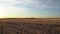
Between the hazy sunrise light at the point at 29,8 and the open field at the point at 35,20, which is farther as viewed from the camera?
the hazy sunrise light at the point at 29,8

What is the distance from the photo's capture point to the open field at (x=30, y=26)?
4.37ft

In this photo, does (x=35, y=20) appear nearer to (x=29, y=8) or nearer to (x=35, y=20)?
(x=35, y=20)

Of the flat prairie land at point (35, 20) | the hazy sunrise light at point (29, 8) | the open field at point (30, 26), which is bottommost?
the open field at point (30, 26)

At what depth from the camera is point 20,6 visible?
5.08 feet

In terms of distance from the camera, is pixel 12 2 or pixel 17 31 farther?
pixel 12 2

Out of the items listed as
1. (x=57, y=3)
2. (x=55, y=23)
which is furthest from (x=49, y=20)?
(x=57, y=3)

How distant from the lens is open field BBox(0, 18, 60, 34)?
4.37ft

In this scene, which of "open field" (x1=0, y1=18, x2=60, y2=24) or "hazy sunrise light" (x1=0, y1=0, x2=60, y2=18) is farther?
"hazy sunrise light" (x1=0, y1=0, x2=60, y2=18)

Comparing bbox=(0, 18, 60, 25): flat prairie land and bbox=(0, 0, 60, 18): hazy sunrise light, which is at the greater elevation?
bbox=(0, 0, 60, 18): hazy sunrise light

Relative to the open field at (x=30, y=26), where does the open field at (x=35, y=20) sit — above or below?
above

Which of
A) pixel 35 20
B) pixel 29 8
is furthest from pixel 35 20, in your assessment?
pixel 29 8

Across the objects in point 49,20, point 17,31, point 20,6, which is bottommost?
point 17,31

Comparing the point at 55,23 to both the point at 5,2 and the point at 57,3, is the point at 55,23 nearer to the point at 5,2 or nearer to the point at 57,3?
the point at 57,3

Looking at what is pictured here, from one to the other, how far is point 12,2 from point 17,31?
0.39 metres
